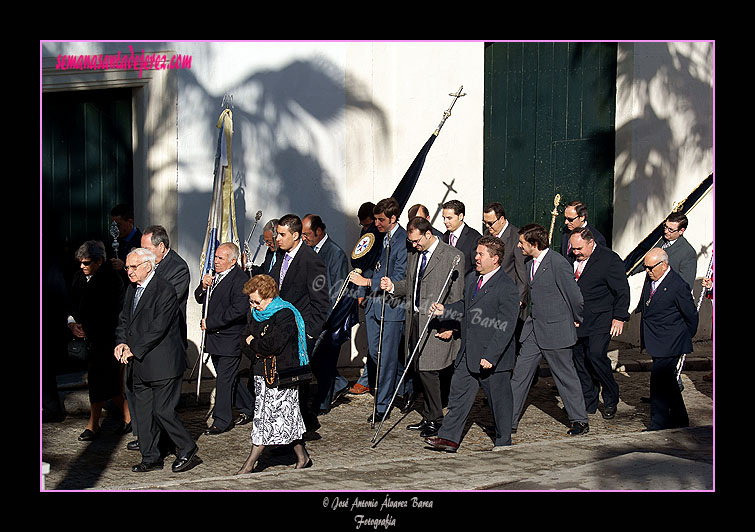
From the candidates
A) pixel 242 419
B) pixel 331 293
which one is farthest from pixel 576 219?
pixel 242 419

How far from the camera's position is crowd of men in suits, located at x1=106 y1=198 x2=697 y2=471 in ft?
27.5

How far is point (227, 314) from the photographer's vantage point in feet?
31.0

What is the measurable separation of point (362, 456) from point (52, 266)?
11.5 feet

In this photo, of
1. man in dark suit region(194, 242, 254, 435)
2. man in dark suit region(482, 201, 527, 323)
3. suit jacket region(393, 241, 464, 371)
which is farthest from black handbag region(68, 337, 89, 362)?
man in dark suit region(482, 201, 527, 323)

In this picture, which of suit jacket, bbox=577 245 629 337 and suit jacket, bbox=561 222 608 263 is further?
suit jacket, bbox=561 222 608 263

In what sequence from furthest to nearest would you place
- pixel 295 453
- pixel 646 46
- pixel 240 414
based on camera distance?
1. pixel 646 46
2. pixel 240 414
3. pixel 295 453

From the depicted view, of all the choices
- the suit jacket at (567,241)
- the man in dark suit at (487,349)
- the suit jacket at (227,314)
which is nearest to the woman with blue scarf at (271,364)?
the suit jacket at (227,314)

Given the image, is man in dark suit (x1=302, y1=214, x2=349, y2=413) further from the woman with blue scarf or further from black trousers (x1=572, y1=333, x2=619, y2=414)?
black trousers (x1=572, y1=333, x2=619, y2=414)

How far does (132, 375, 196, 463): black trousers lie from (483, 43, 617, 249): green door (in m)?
6.61

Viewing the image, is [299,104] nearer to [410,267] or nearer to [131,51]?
[131,51]

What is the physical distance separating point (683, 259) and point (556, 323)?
8.02 ft

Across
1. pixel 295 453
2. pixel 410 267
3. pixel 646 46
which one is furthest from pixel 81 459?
pixel 646 46

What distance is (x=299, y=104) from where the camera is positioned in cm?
1227
